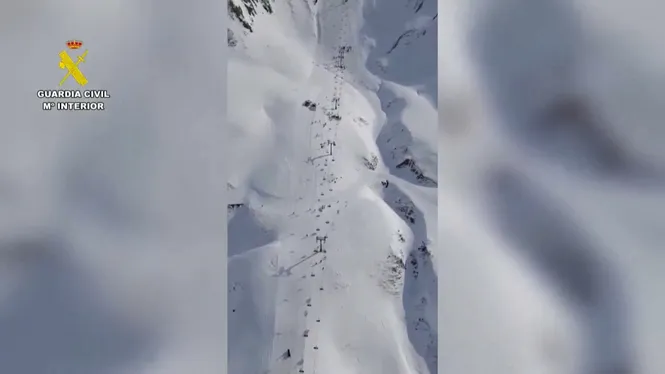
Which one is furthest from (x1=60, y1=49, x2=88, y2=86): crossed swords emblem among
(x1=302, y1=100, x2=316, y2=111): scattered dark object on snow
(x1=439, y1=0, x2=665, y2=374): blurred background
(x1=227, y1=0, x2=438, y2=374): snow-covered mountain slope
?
(x1=439, y1=0, x2=665, y2=374): blurred background

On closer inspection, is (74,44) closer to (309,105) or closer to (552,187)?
(309,105)

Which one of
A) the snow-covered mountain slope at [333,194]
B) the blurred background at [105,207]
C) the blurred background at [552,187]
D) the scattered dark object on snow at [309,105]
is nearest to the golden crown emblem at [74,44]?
the blurred background at [105,207]

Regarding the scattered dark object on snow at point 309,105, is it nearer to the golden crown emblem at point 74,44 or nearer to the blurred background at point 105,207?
the blurred background at point 105,207

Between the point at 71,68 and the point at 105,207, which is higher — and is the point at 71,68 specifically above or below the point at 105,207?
above

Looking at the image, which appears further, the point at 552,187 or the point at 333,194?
the point at 333,194

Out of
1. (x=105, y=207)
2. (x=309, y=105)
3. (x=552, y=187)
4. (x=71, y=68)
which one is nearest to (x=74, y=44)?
(x=71, y=68)

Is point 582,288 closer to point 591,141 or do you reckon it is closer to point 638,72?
point 591,141

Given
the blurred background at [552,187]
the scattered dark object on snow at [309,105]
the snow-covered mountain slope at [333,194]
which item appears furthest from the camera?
the scattered dark object on snow at [309,105]
